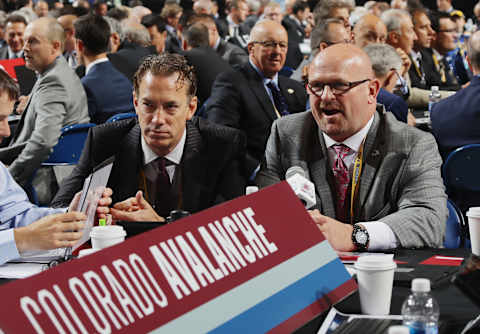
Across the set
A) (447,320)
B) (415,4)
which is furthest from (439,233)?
(415,4)

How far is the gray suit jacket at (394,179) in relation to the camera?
2.48m

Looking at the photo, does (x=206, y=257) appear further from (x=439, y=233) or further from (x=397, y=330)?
(x=439, y=233)

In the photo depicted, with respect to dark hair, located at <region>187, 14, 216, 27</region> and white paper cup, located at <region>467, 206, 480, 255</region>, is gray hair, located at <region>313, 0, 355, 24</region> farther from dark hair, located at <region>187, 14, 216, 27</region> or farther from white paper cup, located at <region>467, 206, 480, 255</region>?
white paper cup, located at <region>467, 206, 480, 255</region>

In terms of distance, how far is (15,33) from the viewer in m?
8.58

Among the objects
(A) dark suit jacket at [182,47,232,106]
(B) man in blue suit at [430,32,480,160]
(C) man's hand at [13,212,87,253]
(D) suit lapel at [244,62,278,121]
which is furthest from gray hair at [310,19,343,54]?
(C) man's hand at [13,212,87,253]

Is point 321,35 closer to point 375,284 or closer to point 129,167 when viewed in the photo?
point 129,167

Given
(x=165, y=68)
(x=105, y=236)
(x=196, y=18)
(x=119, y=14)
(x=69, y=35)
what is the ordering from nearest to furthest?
(x=105, y=236)
(x=165, y=68)
(x=196, y=18)
(x=69, y=35)
(x=119, y=14)

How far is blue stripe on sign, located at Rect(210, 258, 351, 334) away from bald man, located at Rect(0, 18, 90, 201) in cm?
336

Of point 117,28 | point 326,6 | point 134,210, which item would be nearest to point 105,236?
point 134,210

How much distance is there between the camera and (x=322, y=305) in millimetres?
1570

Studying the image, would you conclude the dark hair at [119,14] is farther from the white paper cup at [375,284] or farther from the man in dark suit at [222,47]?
the white paper cup at [375,284]

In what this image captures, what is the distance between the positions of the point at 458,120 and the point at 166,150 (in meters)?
1.91

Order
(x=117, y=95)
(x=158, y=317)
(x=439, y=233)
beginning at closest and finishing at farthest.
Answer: (x=158, y=317), (x=439, y=233), (x=117, y=95)

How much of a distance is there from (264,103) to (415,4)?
7058 millimetres
